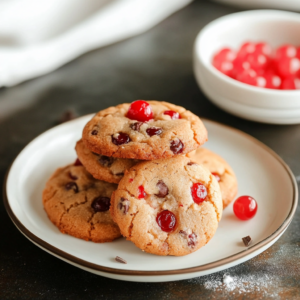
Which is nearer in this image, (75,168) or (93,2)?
(75,168)

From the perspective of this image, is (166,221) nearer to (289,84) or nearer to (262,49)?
(289,84)

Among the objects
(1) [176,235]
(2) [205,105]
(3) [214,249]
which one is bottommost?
(2) [205,105]

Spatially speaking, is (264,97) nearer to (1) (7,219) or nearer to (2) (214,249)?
(2) (214,249)

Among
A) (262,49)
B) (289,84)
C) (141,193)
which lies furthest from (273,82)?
(141,193)

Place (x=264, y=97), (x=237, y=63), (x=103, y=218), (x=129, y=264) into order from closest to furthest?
1. (x=129, y=264)
2. (x=103, y=218)
3. (x=264, y=97)
4. (x=237, y=63)

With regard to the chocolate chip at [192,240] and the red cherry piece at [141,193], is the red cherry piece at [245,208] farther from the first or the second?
the red cherry piece at [141,193]

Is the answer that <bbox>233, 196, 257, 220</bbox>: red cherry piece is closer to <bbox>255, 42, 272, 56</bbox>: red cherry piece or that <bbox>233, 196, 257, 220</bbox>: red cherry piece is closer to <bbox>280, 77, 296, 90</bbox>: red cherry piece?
<bbox>280, 77, 296, 90</bbox>: red cherry piece

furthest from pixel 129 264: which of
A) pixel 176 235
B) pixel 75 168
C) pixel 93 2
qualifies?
pixel 93 2
